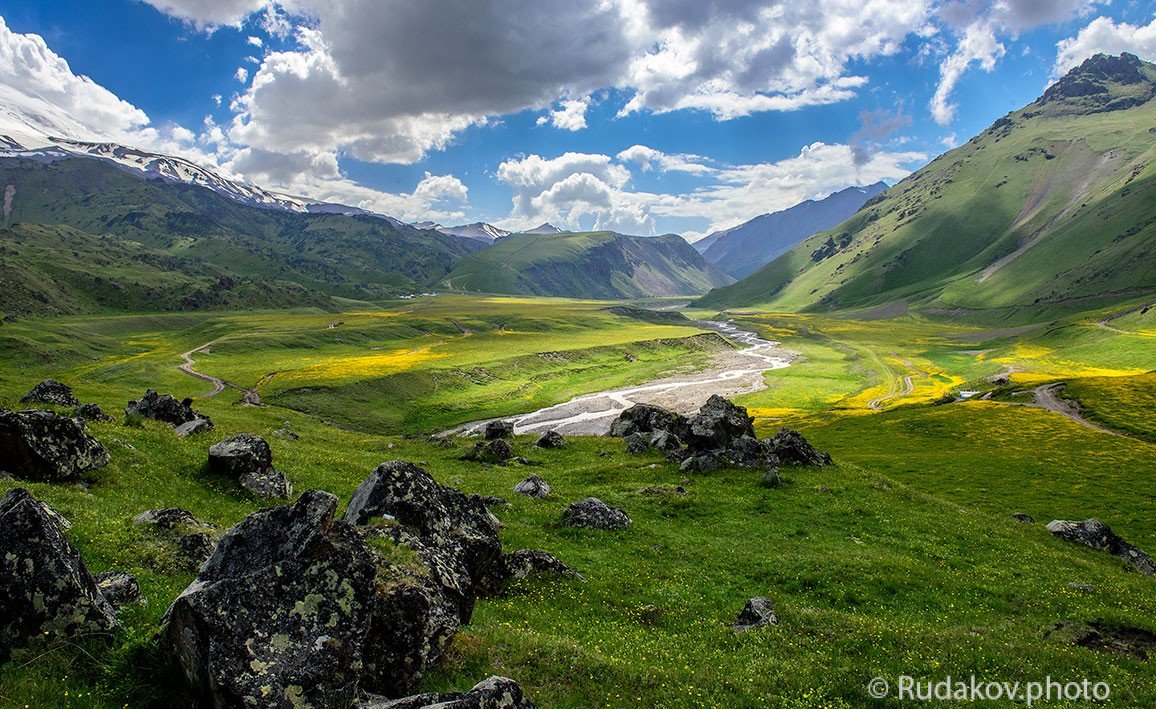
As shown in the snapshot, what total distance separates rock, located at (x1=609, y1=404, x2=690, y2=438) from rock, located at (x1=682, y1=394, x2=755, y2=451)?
27.6 ft

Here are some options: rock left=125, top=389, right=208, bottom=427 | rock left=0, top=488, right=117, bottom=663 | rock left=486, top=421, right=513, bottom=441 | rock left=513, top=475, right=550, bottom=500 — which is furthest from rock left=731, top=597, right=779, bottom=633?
rock left=486, top=421, right=513, bottom=441

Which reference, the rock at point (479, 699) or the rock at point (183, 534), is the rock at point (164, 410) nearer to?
the rock at point (183, 534)

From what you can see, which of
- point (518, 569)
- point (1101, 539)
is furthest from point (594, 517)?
point (1101, 539)

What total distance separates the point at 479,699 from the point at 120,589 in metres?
10.3

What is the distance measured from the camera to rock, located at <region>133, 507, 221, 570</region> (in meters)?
18.1

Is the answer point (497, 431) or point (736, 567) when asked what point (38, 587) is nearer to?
point (736, 567)

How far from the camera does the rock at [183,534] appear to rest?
59.5 feet

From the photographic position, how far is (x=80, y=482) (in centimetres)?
2469

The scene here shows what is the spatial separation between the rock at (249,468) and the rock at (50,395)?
2534cm

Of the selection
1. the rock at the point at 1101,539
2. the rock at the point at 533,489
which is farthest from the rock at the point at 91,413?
the rock at the point at 1101,539

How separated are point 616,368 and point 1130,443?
128311mm

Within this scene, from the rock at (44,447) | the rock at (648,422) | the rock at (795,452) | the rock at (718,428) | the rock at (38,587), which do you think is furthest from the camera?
the rock at (648,422)

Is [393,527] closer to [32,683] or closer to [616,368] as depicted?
[32,683]

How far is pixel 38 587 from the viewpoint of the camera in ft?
35.4
